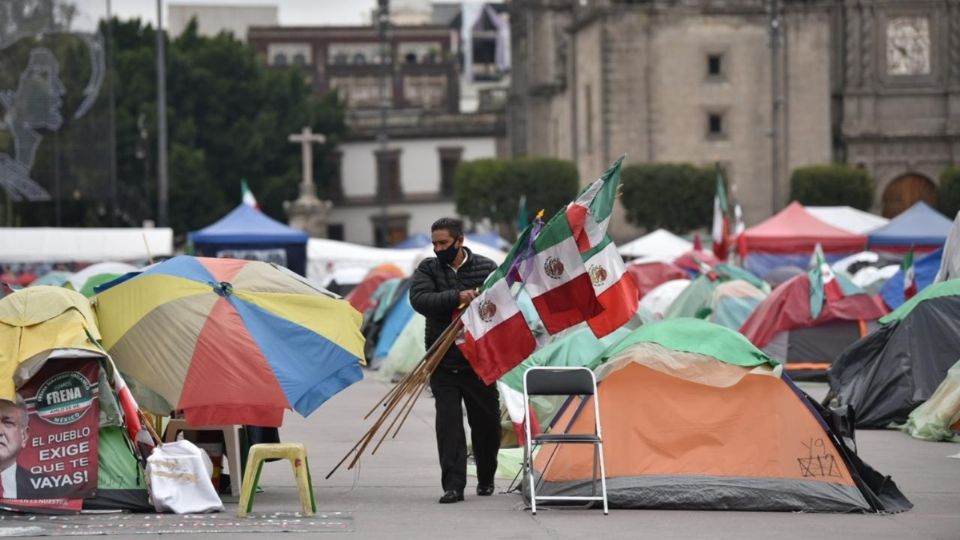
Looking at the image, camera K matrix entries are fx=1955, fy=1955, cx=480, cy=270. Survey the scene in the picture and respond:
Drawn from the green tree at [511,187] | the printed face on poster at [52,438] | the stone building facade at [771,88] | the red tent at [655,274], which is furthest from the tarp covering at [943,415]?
the green tree at [511,187]

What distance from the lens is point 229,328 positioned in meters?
13.2

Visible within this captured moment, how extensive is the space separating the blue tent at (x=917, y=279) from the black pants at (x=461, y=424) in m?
16.2

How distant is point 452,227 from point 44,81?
122ft

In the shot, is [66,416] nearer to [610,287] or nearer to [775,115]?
[610,287]

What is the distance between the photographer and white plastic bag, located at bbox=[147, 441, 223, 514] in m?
12.3

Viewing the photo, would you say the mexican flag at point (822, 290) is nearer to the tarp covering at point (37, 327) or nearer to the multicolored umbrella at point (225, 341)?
the multicolored umbrella at point (225, 341)

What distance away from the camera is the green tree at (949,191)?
6372cm

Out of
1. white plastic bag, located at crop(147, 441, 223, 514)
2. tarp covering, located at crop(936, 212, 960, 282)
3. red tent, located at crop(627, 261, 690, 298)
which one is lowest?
red tent, located at crop(627, 261, 690, 298)

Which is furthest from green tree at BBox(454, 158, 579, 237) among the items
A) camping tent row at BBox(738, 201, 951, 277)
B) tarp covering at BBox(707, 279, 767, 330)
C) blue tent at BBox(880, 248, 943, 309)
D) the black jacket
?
the black jacket

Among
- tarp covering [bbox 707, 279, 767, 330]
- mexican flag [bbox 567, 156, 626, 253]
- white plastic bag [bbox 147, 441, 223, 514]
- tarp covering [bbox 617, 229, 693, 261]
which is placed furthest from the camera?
tarp covering [bbox 617, 229, 693, 261]

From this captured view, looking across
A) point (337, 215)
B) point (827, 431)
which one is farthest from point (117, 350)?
point (337, 215)

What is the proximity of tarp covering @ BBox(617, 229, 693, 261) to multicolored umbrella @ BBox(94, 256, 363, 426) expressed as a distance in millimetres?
34835

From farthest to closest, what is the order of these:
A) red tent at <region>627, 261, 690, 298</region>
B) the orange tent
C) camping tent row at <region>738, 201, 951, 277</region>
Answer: camping tent row at <region>738, 201, 951, 277</region> → the orange tent → red tent at <region>627, 261, 690, 298</region>

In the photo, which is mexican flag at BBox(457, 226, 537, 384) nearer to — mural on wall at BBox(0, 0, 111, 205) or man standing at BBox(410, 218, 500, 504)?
man standing at BBox(410, 218, 500, 504)
